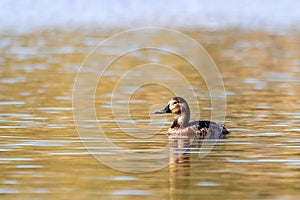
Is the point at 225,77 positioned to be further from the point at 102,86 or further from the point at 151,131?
the point at 151,131

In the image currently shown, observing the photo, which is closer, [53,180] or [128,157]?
[53,180]

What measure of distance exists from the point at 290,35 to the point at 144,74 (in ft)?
68.0

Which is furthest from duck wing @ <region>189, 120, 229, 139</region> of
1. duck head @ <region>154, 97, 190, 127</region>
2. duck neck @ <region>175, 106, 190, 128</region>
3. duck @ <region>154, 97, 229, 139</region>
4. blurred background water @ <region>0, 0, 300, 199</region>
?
duck head @ <region>154, 97, 190, 127</region>

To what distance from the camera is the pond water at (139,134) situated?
1229cm

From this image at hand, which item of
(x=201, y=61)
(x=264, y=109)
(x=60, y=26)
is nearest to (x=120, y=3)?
(x=60, y=26)

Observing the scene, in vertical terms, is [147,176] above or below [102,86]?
below

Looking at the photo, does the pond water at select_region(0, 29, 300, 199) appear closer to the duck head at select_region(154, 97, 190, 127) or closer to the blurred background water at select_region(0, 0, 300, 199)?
the blurred background water at select_region(0, 0, 300, 199)

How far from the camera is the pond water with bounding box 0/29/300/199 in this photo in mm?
12289

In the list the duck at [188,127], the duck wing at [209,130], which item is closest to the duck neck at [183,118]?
the duck at [188,127]

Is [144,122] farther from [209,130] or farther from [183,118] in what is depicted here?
[209,130]

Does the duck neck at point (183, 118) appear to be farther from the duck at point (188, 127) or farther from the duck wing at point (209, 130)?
the duck wing at point (209, 130)

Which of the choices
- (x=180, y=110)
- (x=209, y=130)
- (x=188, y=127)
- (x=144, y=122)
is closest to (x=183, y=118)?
(x=180, y=110)

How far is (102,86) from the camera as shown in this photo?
84.0 feet

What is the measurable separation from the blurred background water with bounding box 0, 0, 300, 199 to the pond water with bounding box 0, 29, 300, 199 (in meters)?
0.02
